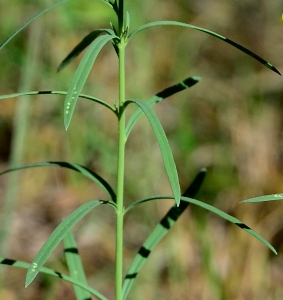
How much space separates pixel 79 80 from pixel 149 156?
1.84m

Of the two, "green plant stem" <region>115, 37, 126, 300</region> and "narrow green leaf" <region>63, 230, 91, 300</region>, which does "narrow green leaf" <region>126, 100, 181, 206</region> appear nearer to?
"green plant stem" <region>115, 37, 126, 300</region>

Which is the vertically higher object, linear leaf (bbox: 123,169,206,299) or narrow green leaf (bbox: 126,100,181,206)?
narrow green leaf (bbox: 126,100,181,206)

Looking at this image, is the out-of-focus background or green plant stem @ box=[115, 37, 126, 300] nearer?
green plant stem @ box=[115, 37, 126, 300]

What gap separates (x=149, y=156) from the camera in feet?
8.38

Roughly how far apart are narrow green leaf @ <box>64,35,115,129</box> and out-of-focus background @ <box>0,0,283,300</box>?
1151 mm

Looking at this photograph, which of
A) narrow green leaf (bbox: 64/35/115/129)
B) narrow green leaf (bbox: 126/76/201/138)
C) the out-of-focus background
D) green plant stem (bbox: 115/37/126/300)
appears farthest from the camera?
the out-of-focus background

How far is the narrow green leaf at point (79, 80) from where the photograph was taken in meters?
0.68

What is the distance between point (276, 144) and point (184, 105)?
535 mm

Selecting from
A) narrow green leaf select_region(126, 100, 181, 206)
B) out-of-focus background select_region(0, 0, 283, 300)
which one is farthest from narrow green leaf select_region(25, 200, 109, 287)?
out-of-focus background select_region(0, 0, 283, 300)

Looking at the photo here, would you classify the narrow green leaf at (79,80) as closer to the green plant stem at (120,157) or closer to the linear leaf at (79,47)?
the green plant stem at (120,157)

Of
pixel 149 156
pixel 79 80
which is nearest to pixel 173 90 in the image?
pixel 79 80

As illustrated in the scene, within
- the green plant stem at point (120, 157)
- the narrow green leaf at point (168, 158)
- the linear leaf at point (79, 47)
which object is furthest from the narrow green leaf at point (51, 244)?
the linear leaf at point (79, 47)

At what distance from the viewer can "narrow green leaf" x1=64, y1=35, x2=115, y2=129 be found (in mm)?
682

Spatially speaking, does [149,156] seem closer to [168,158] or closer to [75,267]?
[75,267]
